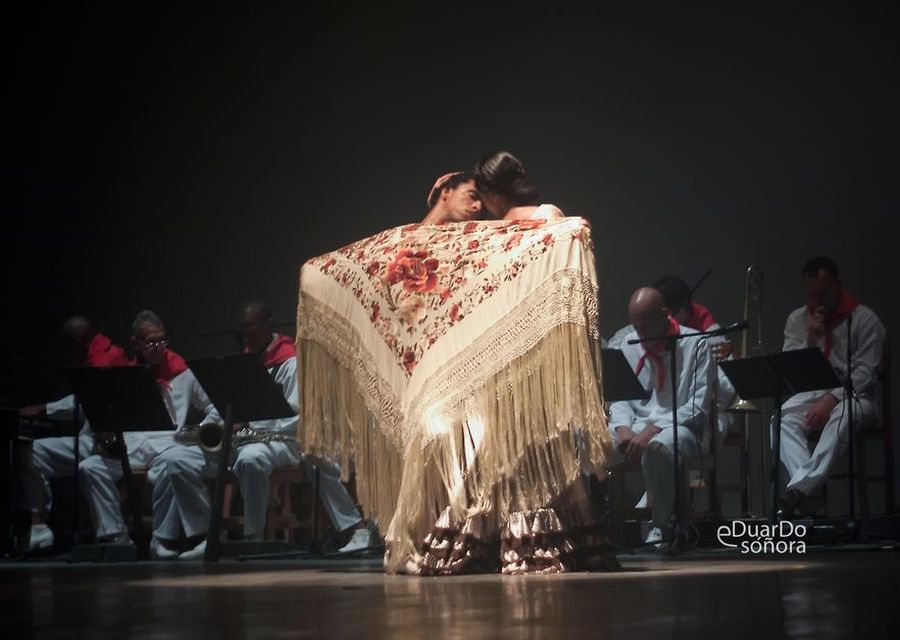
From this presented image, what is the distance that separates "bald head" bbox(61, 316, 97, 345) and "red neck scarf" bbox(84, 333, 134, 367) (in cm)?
4

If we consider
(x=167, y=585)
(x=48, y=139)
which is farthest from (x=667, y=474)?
(x=48, y=139)

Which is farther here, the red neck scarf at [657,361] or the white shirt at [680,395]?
the red neck scarf at [657,361]

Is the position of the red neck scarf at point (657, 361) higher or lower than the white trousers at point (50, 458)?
higher

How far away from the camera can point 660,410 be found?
7.27 meters

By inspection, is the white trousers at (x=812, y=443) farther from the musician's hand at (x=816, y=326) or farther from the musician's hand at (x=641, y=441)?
the musician's hand at (x=641, y=441)

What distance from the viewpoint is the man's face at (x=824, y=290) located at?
23.7 ft

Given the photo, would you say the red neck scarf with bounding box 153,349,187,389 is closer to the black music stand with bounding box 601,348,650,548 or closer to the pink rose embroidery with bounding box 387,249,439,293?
the black music stand with bounding box 601,348,650,548

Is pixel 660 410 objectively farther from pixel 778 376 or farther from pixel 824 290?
pixel 778 376

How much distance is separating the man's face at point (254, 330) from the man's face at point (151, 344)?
1.94 feet

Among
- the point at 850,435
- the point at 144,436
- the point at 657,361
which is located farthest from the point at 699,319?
the point at 144,436

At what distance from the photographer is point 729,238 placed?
7.86 metres

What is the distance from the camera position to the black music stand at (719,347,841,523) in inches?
236

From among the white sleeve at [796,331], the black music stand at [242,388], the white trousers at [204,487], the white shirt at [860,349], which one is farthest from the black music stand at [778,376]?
the white trousers at [204,487]

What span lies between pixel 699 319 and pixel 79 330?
361 cm
